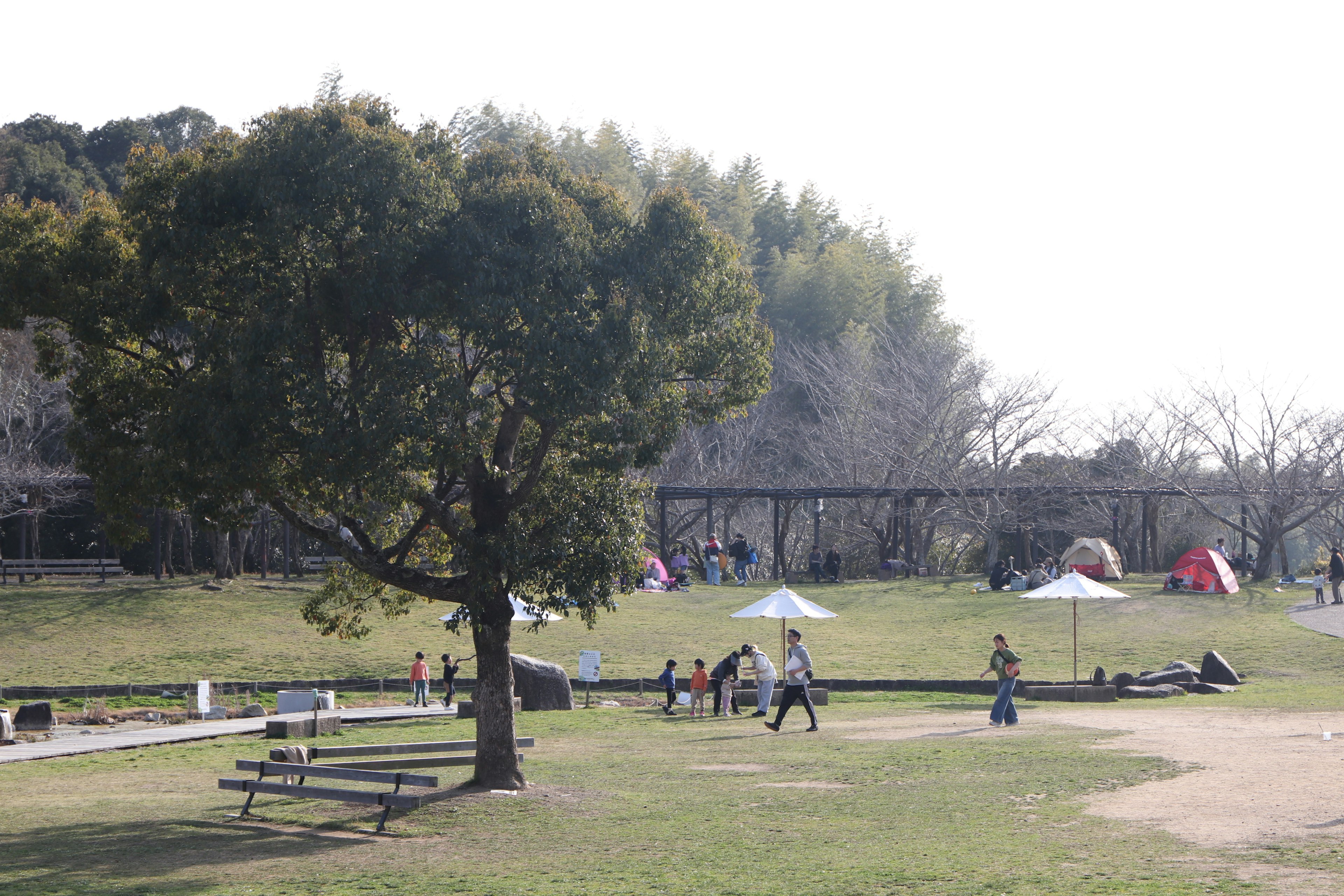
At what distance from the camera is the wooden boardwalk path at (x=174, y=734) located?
16.4 m

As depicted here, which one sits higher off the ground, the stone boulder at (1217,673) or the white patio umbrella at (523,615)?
the white patio umbrella at (523,615)

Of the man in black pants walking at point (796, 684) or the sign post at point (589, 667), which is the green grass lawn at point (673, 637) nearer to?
the sign post at point (589, 667)

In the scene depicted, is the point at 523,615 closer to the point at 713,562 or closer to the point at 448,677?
the point at 448,677

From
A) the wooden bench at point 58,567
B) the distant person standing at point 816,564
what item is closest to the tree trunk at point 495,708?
the wooden bench at point 58,567

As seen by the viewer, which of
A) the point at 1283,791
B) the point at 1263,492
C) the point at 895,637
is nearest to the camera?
the point at 1283,791

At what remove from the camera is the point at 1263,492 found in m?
38.8

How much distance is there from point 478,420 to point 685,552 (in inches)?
1254

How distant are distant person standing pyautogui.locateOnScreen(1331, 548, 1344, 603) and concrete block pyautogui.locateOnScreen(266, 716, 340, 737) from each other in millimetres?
25963

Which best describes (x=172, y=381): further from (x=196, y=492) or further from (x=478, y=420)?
(x=478, y=420)

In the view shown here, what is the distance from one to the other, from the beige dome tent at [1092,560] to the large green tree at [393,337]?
93.5 feet

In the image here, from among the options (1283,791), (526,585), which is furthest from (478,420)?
(1283,791)

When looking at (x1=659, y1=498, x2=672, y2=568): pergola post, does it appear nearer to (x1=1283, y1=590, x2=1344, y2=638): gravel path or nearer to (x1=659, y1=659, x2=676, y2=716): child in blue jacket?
(x1=1283, y1=590, x2=1344, y2=638): gravel path

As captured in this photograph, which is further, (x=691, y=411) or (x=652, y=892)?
(x=691, y=411)

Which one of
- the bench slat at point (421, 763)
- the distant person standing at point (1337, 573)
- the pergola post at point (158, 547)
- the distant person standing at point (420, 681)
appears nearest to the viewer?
the bench slat at point (421, 763)
